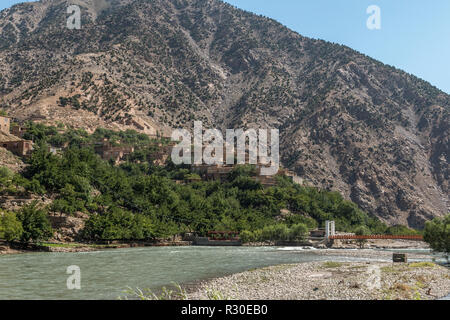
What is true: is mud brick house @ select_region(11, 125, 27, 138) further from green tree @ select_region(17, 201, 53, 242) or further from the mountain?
green tree @ select_region(17, 201, 53, 242)

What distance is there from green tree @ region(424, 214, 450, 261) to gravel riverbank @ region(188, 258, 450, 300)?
12.7 meters

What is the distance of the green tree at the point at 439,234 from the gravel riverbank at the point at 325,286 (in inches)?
499

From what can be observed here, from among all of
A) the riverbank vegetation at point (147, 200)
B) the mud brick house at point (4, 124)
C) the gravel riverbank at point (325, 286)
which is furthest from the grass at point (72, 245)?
the mud brick house at point (4, 124)

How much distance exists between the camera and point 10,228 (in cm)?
5250

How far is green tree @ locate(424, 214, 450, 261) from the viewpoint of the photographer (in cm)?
4512

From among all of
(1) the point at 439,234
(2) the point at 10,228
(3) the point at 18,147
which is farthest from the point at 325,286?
(3) the point at 18,147

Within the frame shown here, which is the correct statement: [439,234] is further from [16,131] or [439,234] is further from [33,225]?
[16,131]

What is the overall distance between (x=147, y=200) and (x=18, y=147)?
1180 inches

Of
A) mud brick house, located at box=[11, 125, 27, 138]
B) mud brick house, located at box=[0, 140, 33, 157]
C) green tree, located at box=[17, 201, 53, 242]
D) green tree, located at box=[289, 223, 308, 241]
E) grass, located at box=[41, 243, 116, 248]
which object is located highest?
mud brick house, located at box=[11, 125, 27, 138]

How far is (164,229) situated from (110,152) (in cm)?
5549

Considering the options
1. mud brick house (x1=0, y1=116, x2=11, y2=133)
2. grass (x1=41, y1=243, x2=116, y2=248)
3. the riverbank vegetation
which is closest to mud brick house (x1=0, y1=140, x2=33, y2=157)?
the riverbank vegetation

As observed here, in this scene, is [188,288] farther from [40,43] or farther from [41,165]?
[40,43]

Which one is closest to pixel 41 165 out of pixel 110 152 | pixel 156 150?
pixel 110 152

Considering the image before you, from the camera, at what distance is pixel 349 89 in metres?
192
